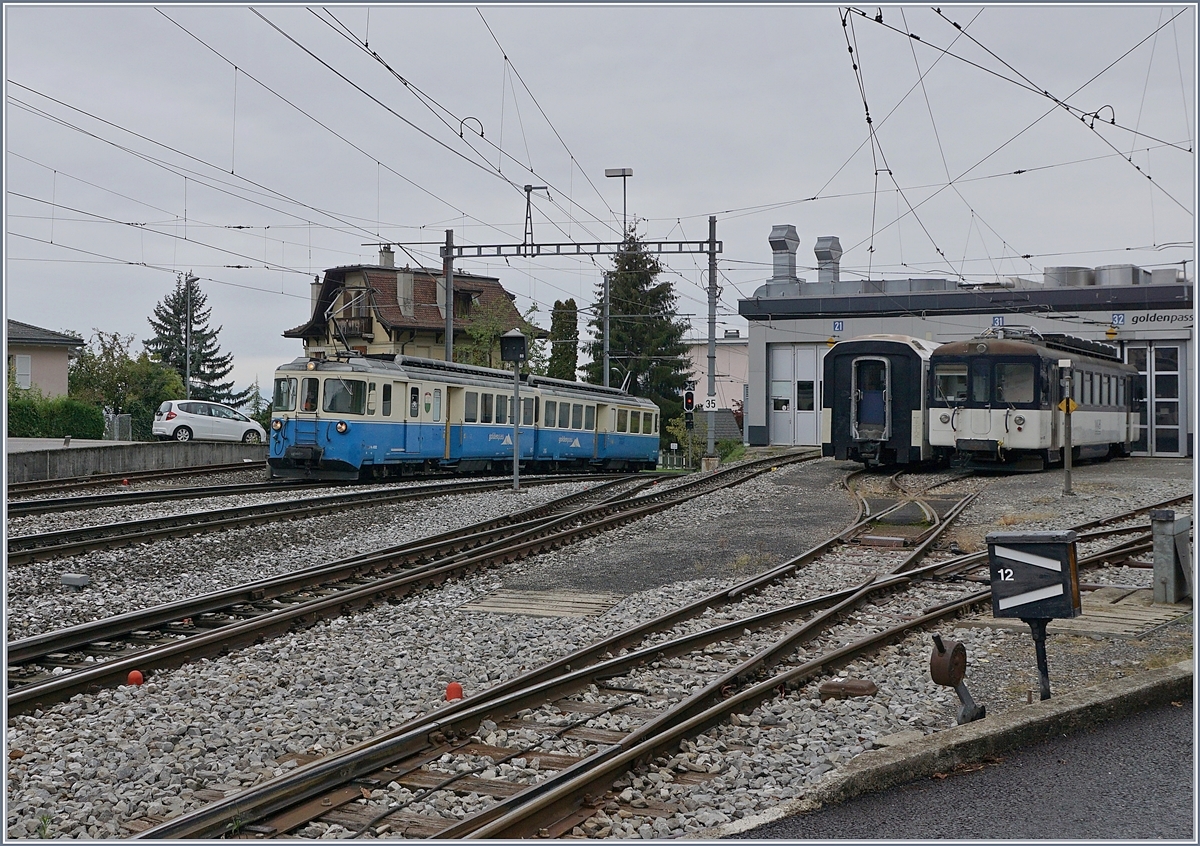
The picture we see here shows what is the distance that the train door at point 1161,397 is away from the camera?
39.0 meters

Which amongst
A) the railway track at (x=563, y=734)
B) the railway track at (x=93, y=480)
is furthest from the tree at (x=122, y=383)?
the railway track at (x=563, y=734)

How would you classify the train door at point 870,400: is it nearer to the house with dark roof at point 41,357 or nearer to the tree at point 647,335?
the house with dark roof at point 41,357

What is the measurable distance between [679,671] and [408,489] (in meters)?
14.0

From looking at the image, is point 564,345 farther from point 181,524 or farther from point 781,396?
point 181,524

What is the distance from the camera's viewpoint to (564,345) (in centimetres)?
6819

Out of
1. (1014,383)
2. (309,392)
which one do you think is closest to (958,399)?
(1014,383)

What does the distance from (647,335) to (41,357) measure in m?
32.7

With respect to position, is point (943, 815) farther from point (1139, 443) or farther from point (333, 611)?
point (1139, 443)

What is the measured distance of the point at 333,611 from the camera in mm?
9961

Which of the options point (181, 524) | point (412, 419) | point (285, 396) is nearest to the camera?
point (181, 524)

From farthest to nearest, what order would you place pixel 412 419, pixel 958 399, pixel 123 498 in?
pixel 958 399, pixel 412 419, pixel 123 498

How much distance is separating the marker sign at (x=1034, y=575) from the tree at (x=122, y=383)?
44.2 metres

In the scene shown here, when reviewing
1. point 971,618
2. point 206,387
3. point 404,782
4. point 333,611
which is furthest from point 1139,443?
point 206,387

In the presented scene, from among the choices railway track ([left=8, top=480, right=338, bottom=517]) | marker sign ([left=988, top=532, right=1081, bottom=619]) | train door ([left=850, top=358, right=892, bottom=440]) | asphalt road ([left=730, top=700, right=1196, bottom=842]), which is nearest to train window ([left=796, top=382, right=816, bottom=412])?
train door ([left=850, top=358, right=892, bottom=440])
